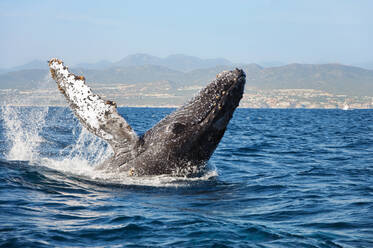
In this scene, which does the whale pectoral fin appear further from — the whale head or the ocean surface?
the ocean surface

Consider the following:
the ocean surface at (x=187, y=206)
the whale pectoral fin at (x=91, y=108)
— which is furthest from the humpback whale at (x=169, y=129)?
the ocean surface at (x=187, y=206)

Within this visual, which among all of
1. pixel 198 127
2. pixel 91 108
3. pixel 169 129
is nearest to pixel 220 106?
pixel 198 127

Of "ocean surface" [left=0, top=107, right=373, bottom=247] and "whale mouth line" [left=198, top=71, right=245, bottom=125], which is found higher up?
"whale mouth line" [left=198, top=71, right=245, bottom=125]

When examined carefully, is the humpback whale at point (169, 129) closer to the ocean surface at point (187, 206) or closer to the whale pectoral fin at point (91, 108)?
the whale pectoral fin at point (91, 108)

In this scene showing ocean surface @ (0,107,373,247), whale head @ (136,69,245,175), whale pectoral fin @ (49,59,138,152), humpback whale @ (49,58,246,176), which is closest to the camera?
ocean surface @ (0,107,373,247)

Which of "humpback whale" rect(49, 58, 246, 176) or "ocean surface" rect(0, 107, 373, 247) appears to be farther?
"humpback whale" rect(49, 58, 246, 176)

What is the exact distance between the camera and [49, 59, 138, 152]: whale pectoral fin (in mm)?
8539

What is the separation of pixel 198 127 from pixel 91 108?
2.08 metres

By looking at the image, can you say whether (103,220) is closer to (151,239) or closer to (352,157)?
(151,239)

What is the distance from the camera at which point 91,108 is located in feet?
28.1

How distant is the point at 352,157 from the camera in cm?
1345

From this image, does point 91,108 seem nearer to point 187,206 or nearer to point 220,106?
point 220,106

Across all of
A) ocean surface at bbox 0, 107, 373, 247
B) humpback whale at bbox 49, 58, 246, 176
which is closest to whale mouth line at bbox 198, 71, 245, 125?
humpback whale at bbox 49, 58, 246, 176

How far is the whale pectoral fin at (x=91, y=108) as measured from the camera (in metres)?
8.54
